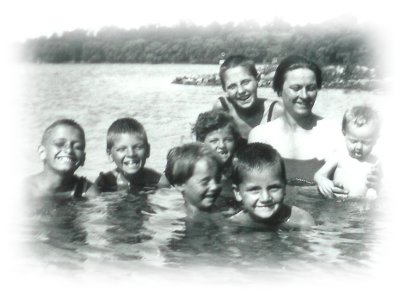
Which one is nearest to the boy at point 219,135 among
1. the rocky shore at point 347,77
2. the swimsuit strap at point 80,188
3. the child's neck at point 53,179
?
the swimsuit strap at point 80,188

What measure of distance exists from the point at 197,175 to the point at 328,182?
130 centimetres

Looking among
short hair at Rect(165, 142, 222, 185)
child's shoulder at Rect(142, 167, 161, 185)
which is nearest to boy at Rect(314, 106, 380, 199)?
short hair at Rect(165, 142, 222, 185)

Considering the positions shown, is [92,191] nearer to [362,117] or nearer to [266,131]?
[266,131]

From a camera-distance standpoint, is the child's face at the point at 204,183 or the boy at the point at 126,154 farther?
the boy at the point at 126,154

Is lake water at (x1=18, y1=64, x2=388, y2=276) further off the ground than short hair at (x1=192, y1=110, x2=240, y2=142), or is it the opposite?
short hair at (x1=192, y1=110, x2=240, y2=142)

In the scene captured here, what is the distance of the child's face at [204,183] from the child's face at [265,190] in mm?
360

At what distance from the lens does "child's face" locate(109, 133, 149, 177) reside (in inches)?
191

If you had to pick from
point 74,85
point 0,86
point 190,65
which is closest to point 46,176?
point 0,86

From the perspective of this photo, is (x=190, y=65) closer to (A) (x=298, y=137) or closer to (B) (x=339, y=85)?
(B) (x=339, y=85)

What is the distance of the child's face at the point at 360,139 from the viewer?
4.53 m

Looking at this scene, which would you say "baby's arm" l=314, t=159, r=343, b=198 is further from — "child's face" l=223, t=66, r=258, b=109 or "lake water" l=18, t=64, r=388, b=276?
"child's face" l=223, t=66, r=258, b=109

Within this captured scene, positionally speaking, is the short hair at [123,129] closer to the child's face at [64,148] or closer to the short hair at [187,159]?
the child's face at [64,148]

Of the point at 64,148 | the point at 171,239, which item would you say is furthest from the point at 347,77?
the point at 171,239

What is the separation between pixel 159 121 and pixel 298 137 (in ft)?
15.6
